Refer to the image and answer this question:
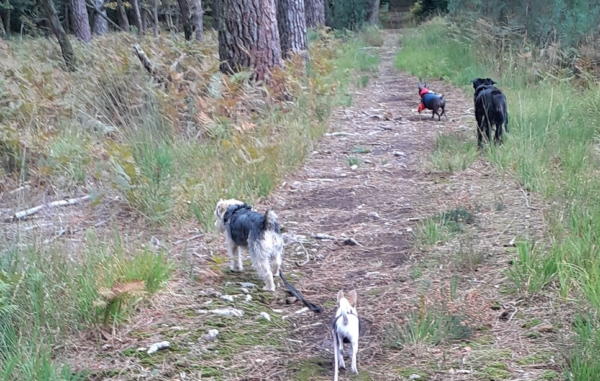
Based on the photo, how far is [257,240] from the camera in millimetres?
3650

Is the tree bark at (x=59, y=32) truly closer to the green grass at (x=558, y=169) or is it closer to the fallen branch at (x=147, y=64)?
the fallen branch at (x=147, y=64)

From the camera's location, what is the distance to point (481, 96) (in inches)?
255

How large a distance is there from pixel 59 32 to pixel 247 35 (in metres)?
3.46

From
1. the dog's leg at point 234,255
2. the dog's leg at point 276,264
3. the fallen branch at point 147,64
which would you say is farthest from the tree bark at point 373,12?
the dog's leg at point 276,264

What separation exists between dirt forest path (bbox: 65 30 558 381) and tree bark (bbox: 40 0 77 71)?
5.51m

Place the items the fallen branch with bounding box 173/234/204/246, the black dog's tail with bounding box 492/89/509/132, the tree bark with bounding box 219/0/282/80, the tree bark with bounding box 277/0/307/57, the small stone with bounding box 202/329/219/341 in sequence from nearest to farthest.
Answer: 1. the small stone with bounding box 202/329/219/341
2. the fallen branch with bounding box 173/234/204/246
3. the black dog's tail with bounding box 492/89/509/132
4. the tree bark with bounding box 219/0/282/80
5. the tree bark with bounding box 277/0/307/57

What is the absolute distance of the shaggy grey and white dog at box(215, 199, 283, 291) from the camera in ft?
11.9

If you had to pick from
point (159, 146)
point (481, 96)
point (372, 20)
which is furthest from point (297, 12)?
point (372, 20)

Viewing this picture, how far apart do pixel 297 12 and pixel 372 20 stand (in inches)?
728

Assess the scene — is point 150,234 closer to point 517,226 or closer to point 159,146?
point 159,146

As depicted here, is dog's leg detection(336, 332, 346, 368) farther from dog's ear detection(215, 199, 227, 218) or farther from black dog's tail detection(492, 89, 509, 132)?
black dog's tail detection(492, 89, 509, 132)

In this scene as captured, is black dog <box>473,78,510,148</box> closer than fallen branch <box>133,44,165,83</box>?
Yes

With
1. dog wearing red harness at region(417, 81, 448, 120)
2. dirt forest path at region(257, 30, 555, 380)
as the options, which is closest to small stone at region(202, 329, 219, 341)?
dirt forest path at region(257, 30, 555, 380)

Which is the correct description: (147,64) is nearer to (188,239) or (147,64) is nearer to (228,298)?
(188,239)
